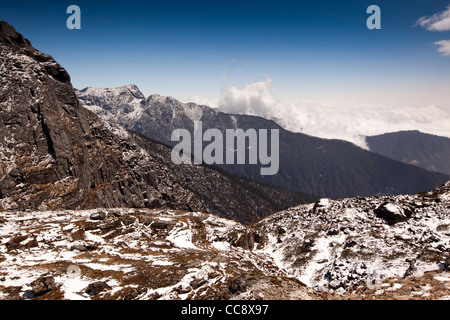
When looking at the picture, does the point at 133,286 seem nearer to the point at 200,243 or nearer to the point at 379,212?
the point at 200,243

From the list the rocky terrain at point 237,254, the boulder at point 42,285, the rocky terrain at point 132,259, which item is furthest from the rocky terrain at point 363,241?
the boulder at point 42,285

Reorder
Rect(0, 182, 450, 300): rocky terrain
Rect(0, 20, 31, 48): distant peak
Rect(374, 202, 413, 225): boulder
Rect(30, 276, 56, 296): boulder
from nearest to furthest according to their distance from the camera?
1. Rect(30, 276, 56, 296): boulder
2. Rect(0, 182, 450, 300): rocky terrain
3. Rect(374, 202, 413, 225): boulder
4. Rect(0, 20, 31, 48): distant peak

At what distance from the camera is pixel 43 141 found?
393 feet

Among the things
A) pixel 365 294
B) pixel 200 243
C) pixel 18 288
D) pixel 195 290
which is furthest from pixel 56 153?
pixel 365 294

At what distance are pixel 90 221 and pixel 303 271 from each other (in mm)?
55693

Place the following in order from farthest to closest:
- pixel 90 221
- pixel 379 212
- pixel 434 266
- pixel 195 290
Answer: pixel 379 212 < pixel 90 221 < pixel 434 266 < pixel 195 290

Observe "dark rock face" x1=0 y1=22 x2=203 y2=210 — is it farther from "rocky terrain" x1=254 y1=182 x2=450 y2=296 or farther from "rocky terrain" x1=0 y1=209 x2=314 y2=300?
"rocky terrain" x1=254 y1=182 x2=450 y2=296

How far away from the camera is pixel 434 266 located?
41.0m

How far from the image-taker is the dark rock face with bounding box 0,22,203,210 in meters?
106

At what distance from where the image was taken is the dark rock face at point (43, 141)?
10575 cm

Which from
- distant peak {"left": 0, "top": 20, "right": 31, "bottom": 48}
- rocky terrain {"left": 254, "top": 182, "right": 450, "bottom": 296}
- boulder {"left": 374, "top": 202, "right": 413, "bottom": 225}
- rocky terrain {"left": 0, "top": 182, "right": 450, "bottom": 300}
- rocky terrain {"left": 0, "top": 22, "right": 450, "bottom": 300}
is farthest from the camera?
distant peak {"left": 0, "top": 20, "right": 31, "bottom": 48}

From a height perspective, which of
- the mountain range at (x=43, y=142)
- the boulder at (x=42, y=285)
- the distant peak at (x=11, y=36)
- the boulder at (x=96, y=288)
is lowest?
the boulder at (x=96, y=288)

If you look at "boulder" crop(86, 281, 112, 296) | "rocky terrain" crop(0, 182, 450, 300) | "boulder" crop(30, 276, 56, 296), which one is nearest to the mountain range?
"rocky terrain" crop(0, 182, 450, 300)

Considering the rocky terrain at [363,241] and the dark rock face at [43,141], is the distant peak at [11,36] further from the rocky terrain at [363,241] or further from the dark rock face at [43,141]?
the rocky terrain at [363,241]
